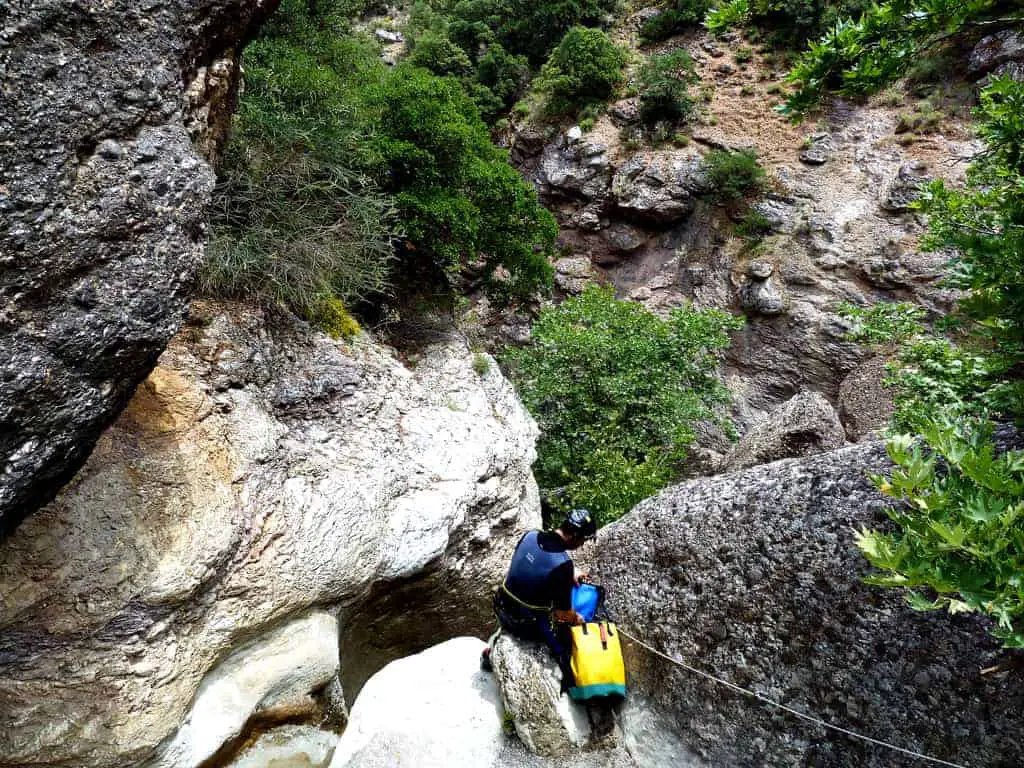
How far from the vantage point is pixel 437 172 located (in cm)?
969

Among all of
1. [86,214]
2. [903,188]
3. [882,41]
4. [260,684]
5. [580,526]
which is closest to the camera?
[882,41]

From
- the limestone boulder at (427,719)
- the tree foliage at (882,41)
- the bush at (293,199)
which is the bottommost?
the limestone boulder at (427,719)

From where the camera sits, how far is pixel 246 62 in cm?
863

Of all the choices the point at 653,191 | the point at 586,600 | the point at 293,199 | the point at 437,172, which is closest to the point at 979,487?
the point at 586,600

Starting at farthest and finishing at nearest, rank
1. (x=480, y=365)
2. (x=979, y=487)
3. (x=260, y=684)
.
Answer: (x=480, y=365) < (x=260, y=684) < (x=979, y=487)

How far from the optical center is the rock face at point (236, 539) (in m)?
4.51

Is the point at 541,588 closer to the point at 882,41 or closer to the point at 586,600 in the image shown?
the point at 586,600

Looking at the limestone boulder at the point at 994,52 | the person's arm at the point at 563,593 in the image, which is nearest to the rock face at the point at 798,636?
the person's arm at the point at 563,593

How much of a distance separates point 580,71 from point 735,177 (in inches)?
282

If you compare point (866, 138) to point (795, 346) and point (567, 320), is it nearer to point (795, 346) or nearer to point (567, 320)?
point (795, 346)

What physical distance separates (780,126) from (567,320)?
12787 mm

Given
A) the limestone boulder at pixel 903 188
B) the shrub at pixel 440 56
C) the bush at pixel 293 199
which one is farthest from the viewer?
the shrub at pixel 440 56

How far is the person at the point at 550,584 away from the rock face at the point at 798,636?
62 centimetres

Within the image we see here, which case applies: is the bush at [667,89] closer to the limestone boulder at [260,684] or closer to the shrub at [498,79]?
the shrub at [498,79]
